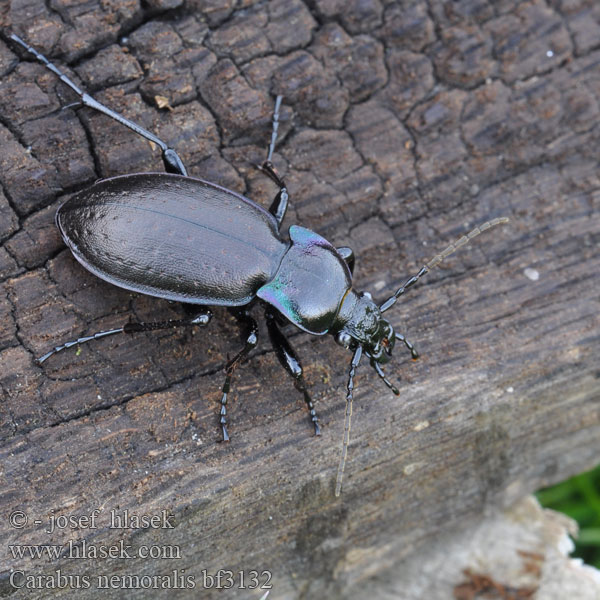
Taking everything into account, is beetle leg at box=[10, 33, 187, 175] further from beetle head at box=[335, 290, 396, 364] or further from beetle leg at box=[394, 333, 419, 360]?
beetle leg at box=[394, 333, 419, 360]

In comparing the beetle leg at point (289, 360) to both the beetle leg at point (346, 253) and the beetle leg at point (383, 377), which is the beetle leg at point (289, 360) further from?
the beetle leg at point (346, 253)

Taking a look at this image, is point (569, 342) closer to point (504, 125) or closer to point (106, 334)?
point (504, 125)

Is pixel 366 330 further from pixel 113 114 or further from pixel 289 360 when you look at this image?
pixel 113 114

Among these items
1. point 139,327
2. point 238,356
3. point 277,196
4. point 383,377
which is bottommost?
point 383,377

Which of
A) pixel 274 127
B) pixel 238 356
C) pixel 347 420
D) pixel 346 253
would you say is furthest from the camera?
pixel 274 127

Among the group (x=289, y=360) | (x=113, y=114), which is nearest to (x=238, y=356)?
(x=289, y=360)

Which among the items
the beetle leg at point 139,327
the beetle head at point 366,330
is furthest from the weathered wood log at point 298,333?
the beetle head at point 366,330

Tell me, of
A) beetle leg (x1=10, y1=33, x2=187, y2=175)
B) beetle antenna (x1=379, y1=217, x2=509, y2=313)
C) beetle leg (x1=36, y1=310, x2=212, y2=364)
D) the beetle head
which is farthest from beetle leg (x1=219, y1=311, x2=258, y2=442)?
beetle leg (x1=10, y1=33, x2=187, y2=175)
